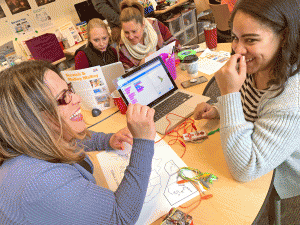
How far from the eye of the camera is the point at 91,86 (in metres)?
1.37

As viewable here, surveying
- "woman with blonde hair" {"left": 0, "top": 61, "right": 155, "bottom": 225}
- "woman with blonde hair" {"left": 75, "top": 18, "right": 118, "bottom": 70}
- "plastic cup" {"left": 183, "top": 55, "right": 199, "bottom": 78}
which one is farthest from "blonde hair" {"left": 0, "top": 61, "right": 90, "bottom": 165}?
"woman with blonde hair" {"left": 75, "top": 18, "right": 118, "bottom": 70}

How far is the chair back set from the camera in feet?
9.17

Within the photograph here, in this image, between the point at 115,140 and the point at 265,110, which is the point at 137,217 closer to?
the point at 115,140

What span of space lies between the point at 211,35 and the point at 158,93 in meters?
0.78

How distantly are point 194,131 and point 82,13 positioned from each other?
128 inches

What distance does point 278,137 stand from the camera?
70cm

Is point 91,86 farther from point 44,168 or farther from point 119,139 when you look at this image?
point 44,168

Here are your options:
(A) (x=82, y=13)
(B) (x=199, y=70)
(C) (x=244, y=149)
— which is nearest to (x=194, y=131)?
(C) (x=244, y=149)

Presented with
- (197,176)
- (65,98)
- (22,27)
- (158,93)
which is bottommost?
(197,176)

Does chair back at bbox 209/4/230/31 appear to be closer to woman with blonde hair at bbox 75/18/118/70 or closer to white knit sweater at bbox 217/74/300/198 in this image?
woman with blonde hair at bbox 75/18/118/70

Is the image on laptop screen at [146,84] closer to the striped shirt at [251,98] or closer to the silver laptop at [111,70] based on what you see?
the silver laptop at [111,70]

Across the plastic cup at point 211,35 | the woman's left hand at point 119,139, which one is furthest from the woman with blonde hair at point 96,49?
the woman's left hand at point 119,139

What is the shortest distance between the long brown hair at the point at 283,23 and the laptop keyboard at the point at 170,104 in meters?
0.54

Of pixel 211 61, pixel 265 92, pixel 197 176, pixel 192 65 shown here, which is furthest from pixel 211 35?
pixel 197 176
